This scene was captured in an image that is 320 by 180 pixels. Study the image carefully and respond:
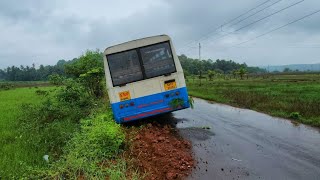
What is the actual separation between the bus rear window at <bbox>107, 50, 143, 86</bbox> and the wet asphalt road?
102 inches

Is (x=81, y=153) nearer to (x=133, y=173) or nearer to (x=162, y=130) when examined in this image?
(x=133, y=173)

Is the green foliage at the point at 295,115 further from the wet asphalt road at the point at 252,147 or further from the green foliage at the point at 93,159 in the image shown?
the green foliage at the point at 93,159

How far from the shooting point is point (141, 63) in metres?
11.3

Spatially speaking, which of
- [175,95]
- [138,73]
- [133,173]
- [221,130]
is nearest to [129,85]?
[138,73]

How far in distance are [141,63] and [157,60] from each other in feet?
1.85

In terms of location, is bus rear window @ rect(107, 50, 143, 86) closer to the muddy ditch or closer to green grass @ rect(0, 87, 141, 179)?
green grass @ rect(0, 87, 141, 179)

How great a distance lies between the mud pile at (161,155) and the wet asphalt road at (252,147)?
0.95 feet

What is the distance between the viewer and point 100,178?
5688mm

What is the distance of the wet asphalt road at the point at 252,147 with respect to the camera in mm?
6777

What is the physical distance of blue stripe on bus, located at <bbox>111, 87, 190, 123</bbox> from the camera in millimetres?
11344

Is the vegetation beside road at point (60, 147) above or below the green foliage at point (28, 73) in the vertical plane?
below

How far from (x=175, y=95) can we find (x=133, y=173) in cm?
580

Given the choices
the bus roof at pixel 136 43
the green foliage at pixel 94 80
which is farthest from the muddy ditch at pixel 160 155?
the green foliage at pixel 94 80

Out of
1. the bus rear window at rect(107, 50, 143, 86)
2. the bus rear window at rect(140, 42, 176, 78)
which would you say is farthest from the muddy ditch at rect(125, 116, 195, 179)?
the bus rear window at rect(140, 42, 176, 78)
